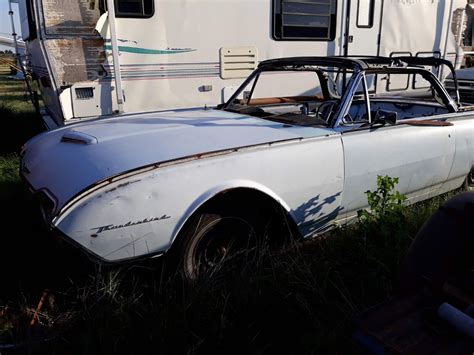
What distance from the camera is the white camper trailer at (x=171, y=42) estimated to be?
4.90m

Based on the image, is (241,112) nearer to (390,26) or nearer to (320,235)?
(320,235)

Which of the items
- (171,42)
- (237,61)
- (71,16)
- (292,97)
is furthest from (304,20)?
(71,16)

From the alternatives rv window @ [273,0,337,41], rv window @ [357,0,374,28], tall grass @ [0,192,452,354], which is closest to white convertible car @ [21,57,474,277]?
tall grass @ [0,192,452,354]

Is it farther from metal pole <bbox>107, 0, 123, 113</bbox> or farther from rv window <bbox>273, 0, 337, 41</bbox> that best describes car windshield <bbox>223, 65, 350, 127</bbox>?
metal pole <bbox>107, 0, 123, 113</bbox>

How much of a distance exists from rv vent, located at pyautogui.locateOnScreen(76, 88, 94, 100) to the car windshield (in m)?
1.67

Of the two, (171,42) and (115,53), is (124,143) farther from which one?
(171,42)

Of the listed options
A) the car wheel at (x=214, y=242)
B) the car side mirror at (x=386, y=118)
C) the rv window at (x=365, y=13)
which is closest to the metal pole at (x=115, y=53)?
the car wheel at (x=214, y=242)

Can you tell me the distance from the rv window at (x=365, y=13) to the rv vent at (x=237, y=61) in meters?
1.83

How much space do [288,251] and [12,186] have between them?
3.10 metres

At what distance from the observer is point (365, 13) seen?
22.0 ft

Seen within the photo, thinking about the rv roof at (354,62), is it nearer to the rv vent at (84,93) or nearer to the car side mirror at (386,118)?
the car side mirror at (386,118)

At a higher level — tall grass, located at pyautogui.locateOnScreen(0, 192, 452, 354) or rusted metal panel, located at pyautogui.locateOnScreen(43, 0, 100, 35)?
rusted metal panel, located at pyautogui.locateOnScreen(43, 0, 100, 35)

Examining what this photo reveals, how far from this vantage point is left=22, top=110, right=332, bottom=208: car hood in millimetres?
2510

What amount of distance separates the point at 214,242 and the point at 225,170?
490 millimetres
